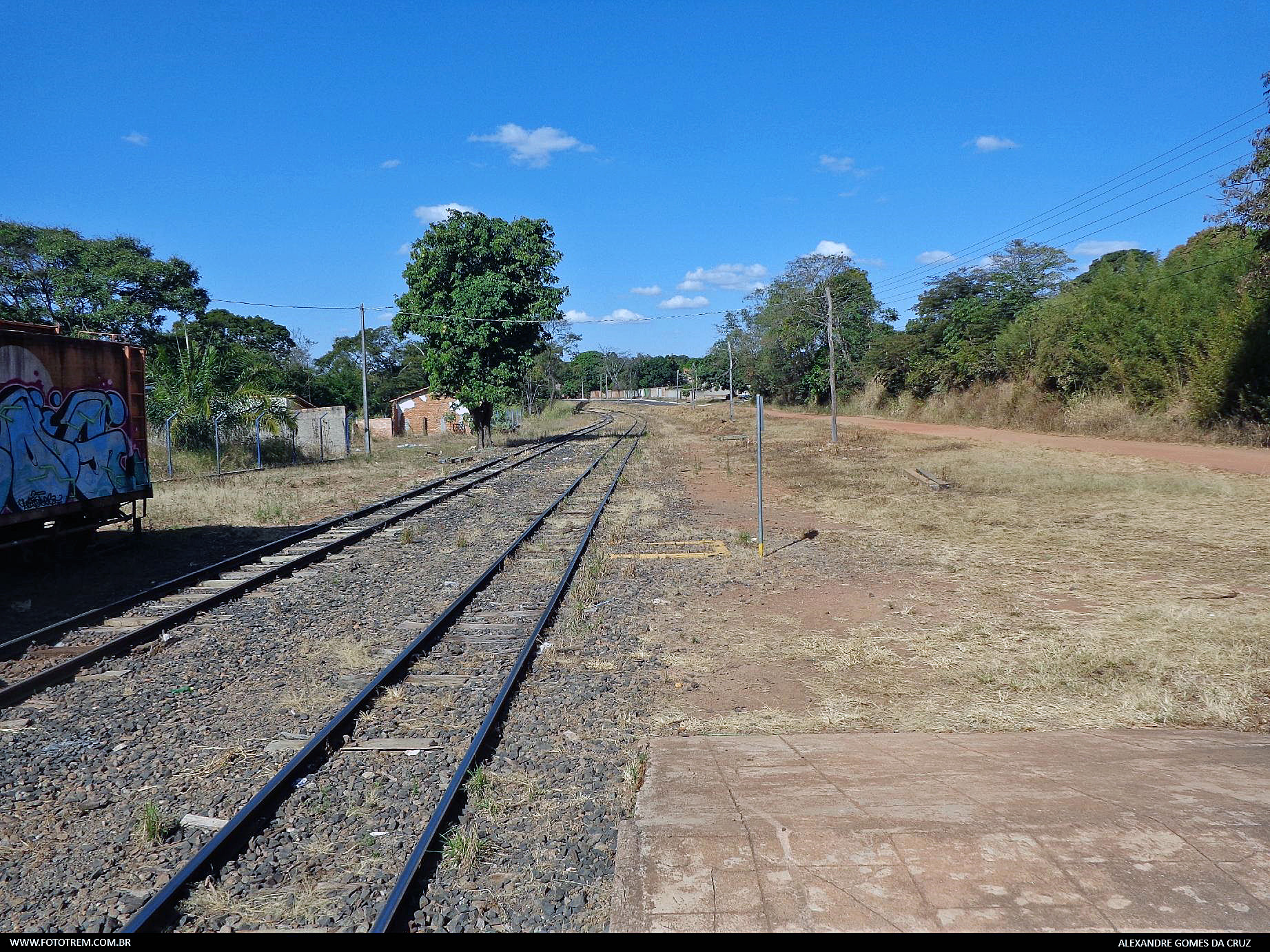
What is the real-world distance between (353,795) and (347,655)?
109 inches

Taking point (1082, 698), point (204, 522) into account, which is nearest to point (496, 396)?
point (204, 522)

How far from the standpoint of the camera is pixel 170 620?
335 inches

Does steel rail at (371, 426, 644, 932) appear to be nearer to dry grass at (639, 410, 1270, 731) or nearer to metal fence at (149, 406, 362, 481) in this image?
dry grass at (639, 410, 1270, 731)

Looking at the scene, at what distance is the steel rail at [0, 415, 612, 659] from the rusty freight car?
180cm

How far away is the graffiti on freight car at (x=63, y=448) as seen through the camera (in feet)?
32.7

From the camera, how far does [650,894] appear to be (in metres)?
3.63

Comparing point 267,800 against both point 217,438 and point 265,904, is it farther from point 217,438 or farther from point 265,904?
point 217,438

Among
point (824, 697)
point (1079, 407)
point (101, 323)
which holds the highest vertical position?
point (101, 323)

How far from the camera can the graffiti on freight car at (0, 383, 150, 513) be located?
9.95m

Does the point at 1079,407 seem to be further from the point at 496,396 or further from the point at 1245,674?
the point at 1245,674

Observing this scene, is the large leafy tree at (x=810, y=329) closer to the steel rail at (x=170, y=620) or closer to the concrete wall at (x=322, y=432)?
A: the concrete wall at (x=322, y=432)

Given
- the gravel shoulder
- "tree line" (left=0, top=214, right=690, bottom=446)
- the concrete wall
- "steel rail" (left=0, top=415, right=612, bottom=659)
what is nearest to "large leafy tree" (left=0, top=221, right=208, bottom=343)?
"tree line" (left=0, top=214, right=690, bottom=446)

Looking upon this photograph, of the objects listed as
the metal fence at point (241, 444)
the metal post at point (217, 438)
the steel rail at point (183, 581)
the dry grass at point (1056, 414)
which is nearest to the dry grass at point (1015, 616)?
the steel rail at point (183, 581)

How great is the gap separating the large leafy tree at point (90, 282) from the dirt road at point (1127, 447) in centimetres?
4046
